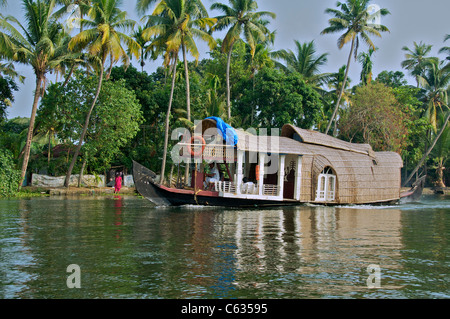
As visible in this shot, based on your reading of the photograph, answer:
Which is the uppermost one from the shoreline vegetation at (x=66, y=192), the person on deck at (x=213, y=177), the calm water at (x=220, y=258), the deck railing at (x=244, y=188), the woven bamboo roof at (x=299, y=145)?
the woven bamboo roof at (x=299, y=145)

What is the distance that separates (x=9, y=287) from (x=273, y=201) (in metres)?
12.0

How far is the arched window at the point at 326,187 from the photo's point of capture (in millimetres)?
17766

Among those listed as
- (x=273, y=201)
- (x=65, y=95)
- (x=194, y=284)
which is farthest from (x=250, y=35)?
(x=194, y=284)

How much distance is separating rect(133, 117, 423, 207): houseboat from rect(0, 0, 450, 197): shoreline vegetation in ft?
21.8

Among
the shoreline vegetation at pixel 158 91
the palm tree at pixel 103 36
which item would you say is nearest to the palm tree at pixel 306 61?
the shoreline vegetation at pixel 158 91

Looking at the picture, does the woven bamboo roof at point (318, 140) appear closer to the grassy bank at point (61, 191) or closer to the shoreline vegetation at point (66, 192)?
the shoreline vegetation at point (66, 192)

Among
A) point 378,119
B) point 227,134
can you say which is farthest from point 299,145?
point 378,119

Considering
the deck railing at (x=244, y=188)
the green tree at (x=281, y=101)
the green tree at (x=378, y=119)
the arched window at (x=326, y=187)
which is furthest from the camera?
the green tree at (x=378, y=119)

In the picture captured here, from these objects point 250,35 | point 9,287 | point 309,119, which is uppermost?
point 250,35

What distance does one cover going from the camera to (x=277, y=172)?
17.6m

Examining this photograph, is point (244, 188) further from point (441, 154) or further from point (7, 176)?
point (441, 154)

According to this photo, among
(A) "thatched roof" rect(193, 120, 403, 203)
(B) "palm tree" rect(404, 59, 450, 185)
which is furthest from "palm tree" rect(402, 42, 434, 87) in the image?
(A) "thatched roof" rect(193, 120, 403, 203)

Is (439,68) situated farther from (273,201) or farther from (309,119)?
(273,201)
